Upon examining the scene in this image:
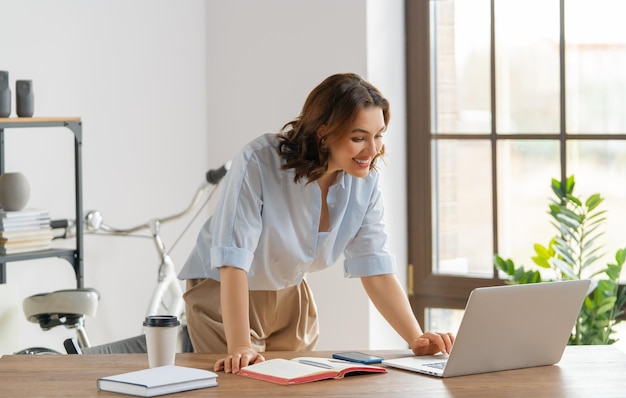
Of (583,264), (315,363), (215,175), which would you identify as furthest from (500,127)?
(315,363)

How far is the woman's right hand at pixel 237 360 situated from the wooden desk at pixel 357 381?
0.09 ft

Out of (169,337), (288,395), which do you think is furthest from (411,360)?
(169,337)

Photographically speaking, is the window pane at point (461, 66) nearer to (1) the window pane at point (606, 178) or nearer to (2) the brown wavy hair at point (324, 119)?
(1) the window pane at point (606, 178)

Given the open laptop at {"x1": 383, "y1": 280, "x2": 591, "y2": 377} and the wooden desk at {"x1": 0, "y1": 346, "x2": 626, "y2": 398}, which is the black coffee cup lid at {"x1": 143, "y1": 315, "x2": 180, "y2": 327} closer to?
the wooden desk at {"x1": 0, "y1": 346, "x2": 626, "y2": 398}

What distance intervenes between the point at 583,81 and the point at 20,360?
261 centimetres

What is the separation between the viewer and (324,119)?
258 cm

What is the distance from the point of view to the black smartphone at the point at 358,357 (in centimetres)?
242

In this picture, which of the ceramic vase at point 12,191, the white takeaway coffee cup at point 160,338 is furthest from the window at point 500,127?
the white takeaway coffee cup at point 160,338

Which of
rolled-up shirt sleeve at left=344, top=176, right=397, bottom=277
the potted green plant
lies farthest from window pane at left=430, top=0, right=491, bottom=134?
rolled-up shirt sleeve at left=344, top=176, right=397, bottom=277

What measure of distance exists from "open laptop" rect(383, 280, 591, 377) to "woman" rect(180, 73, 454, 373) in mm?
203

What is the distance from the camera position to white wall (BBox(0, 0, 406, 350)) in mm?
4008

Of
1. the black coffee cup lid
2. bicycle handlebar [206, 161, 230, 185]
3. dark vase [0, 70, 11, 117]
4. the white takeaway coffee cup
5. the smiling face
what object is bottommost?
the white takeaway coffee cup

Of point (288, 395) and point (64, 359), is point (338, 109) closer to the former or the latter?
point (288, 395)

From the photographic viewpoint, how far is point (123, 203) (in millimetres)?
4348
